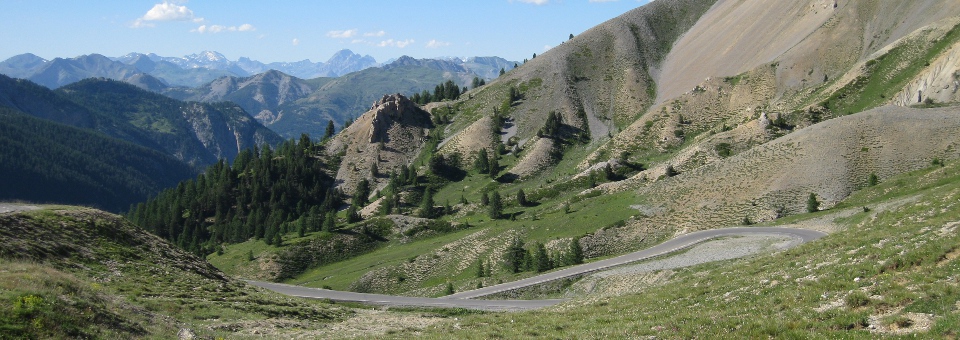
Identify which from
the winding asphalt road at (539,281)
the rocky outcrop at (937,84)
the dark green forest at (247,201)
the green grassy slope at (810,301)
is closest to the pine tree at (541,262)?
the winding asphalt road at (539,281)

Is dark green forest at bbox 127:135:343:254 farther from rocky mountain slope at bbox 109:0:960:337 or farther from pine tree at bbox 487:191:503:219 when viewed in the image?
pine tree at bbox 487:191:503:219

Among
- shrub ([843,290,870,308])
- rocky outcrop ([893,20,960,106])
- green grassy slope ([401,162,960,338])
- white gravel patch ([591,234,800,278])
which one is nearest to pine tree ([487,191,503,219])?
white gravel patch ([591,234,800,278])

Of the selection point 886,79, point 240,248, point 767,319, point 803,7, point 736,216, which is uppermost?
point 803,7

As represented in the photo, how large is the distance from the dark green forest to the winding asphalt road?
300ft

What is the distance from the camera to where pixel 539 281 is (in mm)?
67438

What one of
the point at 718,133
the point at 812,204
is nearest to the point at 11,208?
the point at 812,204

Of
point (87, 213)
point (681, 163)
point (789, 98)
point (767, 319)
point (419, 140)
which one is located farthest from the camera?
point (419, 140)

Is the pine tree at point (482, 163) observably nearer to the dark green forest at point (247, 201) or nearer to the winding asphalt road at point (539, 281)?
the dark green forest at point (247, 201)

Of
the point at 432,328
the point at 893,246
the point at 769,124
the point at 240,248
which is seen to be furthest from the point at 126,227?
the point at 769,124

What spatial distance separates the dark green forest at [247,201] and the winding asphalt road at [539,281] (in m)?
91.3

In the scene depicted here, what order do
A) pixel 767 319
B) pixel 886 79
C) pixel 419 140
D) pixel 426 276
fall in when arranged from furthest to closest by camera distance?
pixel 419 140
pixel 886 79
pixel 426 276
pixel 767 319

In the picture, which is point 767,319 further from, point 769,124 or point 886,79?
point 886,79

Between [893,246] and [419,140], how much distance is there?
175 meters

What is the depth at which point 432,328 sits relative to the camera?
108 ft
